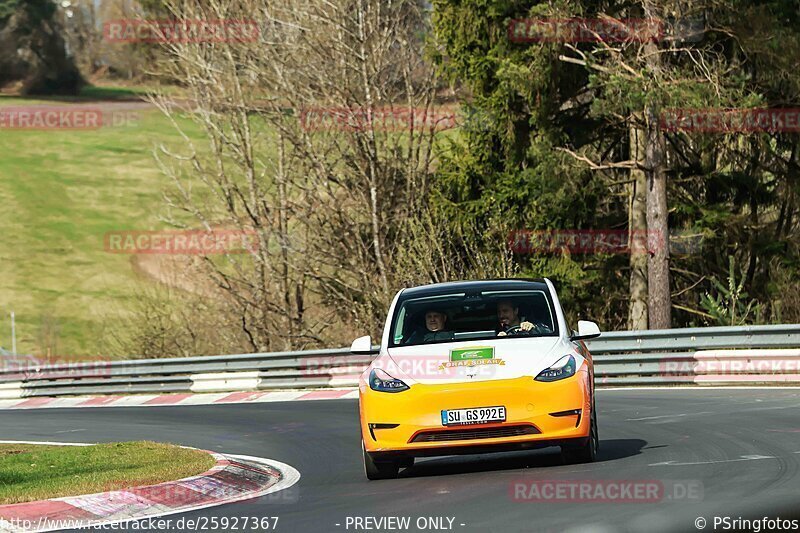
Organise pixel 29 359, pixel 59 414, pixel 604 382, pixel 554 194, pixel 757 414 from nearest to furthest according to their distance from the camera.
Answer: pixel 757 414
pixel 604 382
pixel 59 414
pixel 554 194
pixel 29 359

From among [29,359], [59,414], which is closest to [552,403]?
[59,414]

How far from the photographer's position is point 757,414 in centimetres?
1494

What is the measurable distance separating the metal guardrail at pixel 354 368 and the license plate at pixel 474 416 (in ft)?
32.9

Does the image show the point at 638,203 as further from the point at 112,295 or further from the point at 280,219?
the point at 112,295

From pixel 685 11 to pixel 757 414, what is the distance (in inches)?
588

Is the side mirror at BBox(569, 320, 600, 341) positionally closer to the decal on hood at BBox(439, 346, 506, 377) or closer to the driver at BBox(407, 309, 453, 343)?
the decal on hood at BBox(439, 346, 506, 377)

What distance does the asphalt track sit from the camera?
8.45m

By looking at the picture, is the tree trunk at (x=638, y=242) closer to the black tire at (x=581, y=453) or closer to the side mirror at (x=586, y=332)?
the side mirror at (x=586, y=332)

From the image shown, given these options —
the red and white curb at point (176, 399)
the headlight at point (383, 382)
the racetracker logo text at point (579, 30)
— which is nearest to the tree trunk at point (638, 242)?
the racetracker logo text at point (579, 30)

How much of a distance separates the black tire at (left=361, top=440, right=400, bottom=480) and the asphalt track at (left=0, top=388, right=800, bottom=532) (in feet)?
0.44

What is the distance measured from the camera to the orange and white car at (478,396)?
10.6 meters

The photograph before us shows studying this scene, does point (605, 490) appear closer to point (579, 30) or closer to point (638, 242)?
point (579, 30)

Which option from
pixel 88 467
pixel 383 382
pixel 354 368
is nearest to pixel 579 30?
pixel 354 368

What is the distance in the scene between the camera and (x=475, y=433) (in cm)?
1065
